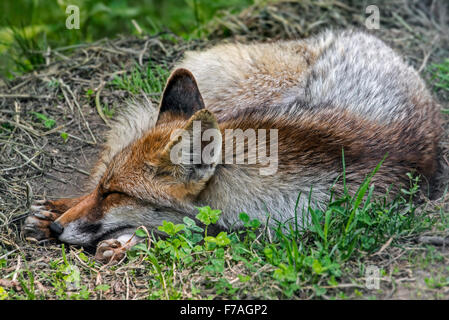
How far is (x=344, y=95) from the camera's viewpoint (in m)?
5.22

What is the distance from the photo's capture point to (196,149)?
3.93 meters

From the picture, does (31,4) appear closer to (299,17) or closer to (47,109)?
(47,109)

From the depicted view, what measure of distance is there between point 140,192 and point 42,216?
43.3 inches

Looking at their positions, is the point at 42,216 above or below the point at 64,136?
below

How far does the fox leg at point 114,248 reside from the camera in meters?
4.27

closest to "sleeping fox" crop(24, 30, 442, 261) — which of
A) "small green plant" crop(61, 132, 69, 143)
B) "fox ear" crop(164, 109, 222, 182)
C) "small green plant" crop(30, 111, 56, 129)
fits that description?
"fox ear" crop(164, 109, 222, 182)

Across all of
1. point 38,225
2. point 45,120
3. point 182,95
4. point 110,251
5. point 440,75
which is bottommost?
point 110,251

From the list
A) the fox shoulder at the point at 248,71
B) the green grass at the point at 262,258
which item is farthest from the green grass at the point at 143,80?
the green grass at the point at 262,258

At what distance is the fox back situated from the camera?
13.6 ft

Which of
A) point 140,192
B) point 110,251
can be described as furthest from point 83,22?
point 110,251

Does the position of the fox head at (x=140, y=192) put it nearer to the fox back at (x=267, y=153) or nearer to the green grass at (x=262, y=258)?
the fox back at (x=267, y=153)

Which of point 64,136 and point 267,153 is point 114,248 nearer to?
point 267,153

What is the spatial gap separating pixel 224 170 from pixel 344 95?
1767 mm
